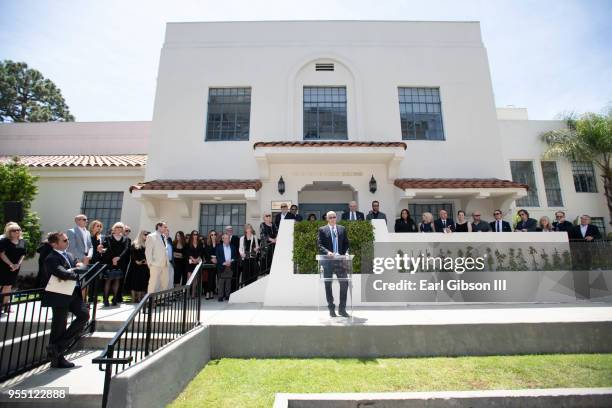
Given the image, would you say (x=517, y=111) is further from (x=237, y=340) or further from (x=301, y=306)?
(x=237, y=340)

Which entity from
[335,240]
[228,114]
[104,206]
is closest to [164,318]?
[335,240]

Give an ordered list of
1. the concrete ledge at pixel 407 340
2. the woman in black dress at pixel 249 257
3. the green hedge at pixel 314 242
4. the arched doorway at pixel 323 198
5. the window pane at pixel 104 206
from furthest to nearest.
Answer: the window pane at pixel 104 206 → the arched doorway at pixel 323 198 → the woman in black dress at pixel 249 257 → the green hedge at pixel 314 242 → the concrete ledge at pixel 407 340

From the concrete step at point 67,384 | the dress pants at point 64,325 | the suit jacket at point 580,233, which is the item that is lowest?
the concrete step at point 67,384

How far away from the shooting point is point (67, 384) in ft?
12.3

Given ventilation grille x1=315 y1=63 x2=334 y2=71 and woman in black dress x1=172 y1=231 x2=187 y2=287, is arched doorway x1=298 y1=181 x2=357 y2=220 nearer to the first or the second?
woman in black dress x1=172 y1=231 x2=187 y2=287

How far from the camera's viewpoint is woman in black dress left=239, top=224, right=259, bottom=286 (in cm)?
835

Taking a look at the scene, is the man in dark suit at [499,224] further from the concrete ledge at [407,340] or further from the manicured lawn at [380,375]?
the manicured lawn at [380,375]

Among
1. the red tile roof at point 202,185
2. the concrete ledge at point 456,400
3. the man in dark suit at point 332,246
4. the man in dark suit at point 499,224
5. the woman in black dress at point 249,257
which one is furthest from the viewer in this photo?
the red tile roof at point 202,185

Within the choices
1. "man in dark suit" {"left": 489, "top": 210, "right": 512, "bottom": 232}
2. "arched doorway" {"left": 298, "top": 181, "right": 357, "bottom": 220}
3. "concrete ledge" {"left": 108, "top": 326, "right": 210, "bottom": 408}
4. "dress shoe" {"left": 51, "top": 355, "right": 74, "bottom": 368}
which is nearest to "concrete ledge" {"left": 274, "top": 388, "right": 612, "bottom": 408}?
"concrete ledge" {"left": 108, "top": 326, "right": 210, "bottom": 408}

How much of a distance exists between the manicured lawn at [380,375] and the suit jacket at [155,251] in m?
3.22

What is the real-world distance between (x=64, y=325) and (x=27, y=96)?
126 feet

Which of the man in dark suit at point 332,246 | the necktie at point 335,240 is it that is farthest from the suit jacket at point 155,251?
the necktie at point 335,240

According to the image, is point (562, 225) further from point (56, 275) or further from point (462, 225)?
point (56, 275)

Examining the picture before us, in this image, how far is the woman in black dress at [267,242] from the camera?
8.62 m
